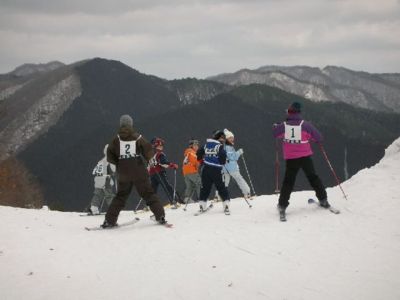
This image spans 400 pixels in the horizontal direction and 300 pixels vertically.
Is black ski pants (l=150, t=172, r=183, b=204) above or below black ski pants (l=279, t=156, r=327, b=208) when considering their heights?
below

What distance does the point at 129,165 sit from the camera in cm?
968

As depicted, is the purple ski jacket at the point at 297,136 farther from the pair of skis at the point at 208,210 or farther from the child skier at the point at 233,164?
the child skier at the point at 233,164

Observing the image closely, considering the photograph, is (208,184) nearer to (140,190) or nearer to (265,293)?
(140,190)

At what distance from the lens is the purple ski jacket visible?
935 centimetres

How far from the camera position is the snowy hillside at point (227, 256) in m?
5.92

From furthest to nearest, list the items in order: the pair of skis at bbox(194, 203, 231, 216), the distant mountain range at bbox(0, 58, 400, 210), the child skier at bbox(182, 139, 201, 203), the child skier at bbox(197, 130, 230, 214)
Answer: the distant mountain range at bbox(0, 58, 400, 210) < the child skier at bbox(182, 139, 201, 203) < the child skier at bbox(197, 130, 230, 214) < the pair of skis at bbox(194, 203, 231, 216)

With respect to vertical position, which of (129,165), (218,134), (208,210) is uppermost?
(218,134)

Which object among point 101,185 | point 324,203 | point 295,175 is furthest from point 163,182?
point 324,203

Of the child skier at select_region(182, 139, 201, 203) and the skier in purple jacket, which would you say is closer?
the skier in purple jacket

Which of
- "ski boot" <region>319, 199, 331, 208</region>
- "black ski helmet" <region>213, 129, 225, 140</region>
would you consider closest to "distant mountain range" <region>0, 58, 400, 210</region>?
"black ski helmet" <region>213, 129, 225, 140</region>

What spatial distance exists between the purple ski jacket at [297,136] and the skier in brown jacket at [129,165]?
9.66 feet

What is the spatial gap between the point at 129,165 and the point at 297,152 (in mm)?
3596

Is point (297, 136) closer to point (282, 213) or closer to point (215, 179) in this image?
point (282, 213)

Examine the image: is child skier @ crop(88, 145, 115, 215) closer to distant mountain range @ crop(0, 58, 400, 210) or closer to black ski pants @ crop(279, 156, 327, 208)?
black ski pants @ crop(279, 156, 327, 208)
